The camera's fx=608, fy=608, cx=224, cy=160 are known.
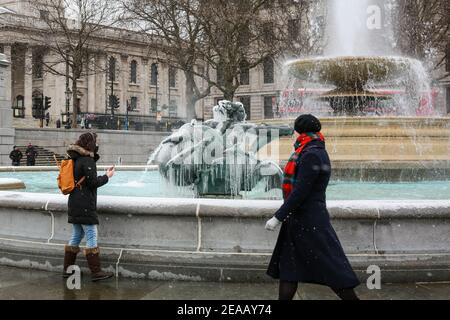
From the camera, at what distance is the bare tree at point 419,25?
1451 inches

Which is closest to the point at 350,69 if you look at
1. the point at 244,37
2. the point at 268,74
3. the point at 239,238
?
the point at 239,238

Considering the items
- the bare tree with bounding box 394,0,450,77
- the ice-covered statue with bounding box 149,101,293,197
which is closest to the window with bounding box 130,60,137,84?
the bare tree with bounding box 394,0,450,77

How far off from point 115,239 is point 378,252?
8.41 ft

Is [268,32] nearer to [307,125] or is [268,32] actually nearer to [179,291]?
[179,291]

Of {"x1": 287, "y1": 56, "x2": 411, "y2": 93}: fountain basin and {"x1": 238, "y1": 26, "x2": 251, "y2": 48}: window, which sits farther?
{"x1": 238, "y1": 26, "x2": 251, "y2": 48}: window

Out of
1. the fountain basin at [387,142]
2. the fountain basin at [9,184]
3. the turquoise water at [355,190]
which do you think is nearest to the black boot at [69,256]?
the turquoise water at [355,190]

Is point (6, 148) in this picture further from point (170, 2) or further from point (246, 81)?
point (246, 81)

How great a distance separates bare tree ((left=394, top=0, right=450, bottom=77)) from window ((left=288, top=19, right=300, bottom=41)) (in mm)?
6182

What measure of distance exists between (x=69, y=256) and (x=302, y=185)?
2715 millimetres

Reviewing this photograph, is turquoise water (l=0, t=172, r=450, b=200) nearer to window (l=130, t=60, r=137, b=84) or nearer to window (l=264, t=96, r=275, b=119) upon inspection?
window (l=264, t=96, r=275, b=119)

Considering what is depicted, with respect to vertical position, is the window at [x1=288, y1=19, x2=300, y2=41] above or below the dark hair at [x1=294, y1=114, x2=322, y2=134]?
above

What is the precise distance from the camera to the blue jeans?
5762 mm

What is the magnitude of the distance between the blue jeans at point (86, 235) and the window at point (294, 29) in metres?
32.8

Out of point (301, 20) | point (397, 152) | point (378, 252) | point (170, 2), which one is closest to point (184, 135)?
point (378, 252)
